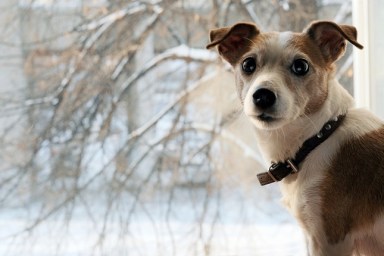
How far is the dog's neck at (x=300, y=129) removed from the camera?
1.19 meters

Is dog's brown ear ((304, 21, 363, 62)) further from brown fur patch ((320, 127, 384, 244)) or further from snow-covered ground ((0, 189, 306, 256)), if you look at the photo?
snow-covered ground ((0, 189, 306, 256))

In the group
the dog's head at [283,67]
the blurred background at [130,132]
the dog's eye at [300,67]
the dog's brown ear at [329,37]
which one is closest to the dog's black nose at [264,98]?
the dog's head at [283,67]

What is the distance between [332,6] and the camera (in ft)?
5.60

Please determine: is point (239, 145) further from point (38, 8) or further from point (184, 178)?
point (38, 8)

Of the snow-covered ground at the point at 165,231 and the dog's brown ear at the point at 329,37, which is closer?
→ the dog's brown ear at the point at 329,37

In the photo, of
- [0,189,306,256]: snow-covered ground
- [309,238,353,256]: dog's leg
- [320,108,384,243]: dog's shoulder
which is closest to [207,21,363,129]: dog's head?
[320,108,384,243]: dog's shoulder

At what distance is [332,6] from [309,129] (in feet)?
2.15

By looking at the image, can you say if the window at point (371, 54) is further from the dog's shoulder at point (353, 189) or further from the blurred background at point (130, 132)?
the dog's shoulder at point (353, 189)

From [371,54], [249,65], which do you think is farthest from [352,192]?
[371,54]

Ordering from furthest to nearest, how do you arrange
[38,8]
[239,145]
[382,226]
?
[239,145] → [38,8] → [382,226]

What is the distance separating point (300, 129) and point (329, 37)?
8.3 inches

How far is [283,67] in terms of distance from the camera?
1.17m

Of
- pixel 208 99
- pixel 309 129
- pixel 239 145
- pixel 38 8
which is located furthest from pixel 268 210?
pixel 38 8

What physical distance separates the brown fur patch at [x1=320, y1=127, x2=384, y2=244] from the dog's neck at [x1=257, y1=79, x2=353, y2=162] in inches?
3.3
